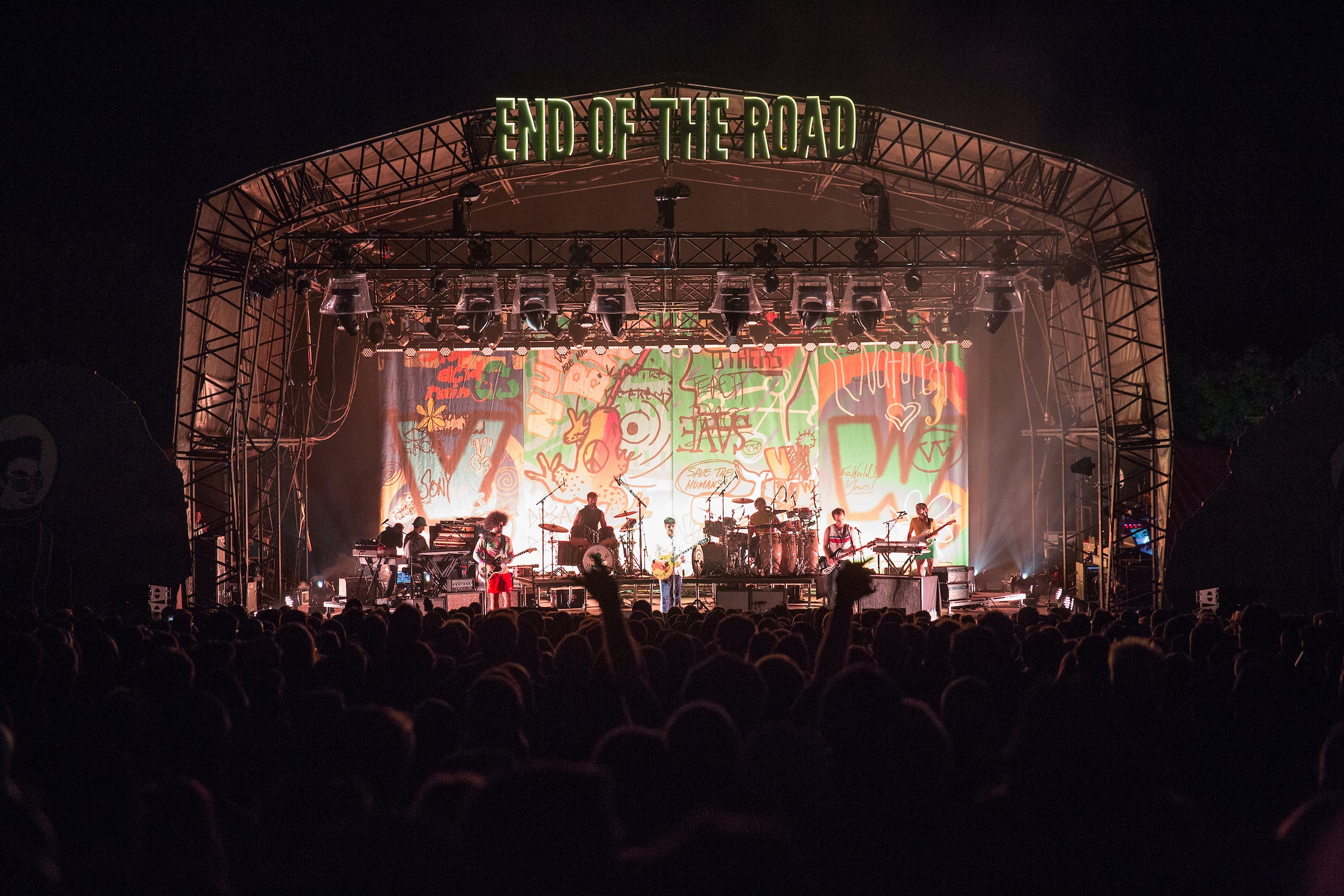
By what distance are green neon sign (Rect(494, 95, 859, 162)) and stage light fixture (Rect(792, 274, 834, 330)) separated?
173 centimetres

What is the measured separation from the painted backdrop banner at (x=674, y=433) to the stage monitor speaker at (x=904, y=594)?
16.7ft

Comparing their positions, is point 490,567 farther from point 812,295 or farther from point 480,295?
point 812,295

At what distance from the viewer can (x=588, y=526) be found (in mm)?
17750

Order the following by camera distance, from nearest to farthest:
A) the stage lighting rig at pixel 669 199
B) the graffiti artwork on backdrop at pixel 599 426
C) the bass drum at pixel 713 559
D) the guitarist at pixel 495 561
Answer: the stage lighting rig at pixel 669 199 < the guitarist at pixel 495 561 < the bass drum at pixel 713 559 < the graffiti artwork on backdrop at pixel 599 426

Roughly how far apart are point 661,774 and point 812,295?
501 inches

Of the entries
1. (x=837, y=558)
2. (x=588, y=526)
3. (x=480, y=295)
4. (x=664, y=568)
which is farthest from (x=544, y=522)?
(x=480, y=295)

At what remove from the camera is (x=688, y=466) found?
66.8 ft

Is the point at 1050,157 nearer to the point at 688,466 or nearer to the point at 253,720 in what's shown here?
the point at 688,466

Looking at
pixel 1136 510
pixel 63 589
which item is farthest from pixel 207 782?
pixel 1136 510

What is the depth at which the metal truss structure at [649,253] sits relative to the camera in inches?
564

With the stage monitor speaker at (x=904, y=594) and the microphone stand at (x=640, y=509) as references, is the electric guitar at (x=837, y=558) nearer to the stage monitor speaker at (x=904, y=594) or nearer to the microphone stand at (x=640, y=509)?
the stage monitor speaker at (x=904, y=594)

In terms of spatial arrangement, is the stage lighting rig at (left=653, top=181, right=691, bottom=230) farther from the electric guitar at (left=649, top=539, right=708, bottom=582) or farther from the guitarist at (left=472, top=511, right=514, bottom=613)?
the guitarist at (left=472, top=511, right=514, bottom=613)

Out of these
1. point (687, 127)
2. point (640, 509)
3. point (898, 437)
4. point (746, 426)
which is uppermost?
point (687, 127)

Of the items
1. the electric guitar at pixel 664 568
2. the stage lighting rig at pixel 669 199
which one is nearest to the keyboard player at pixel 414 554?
the electric guitar at pixel 664 568
